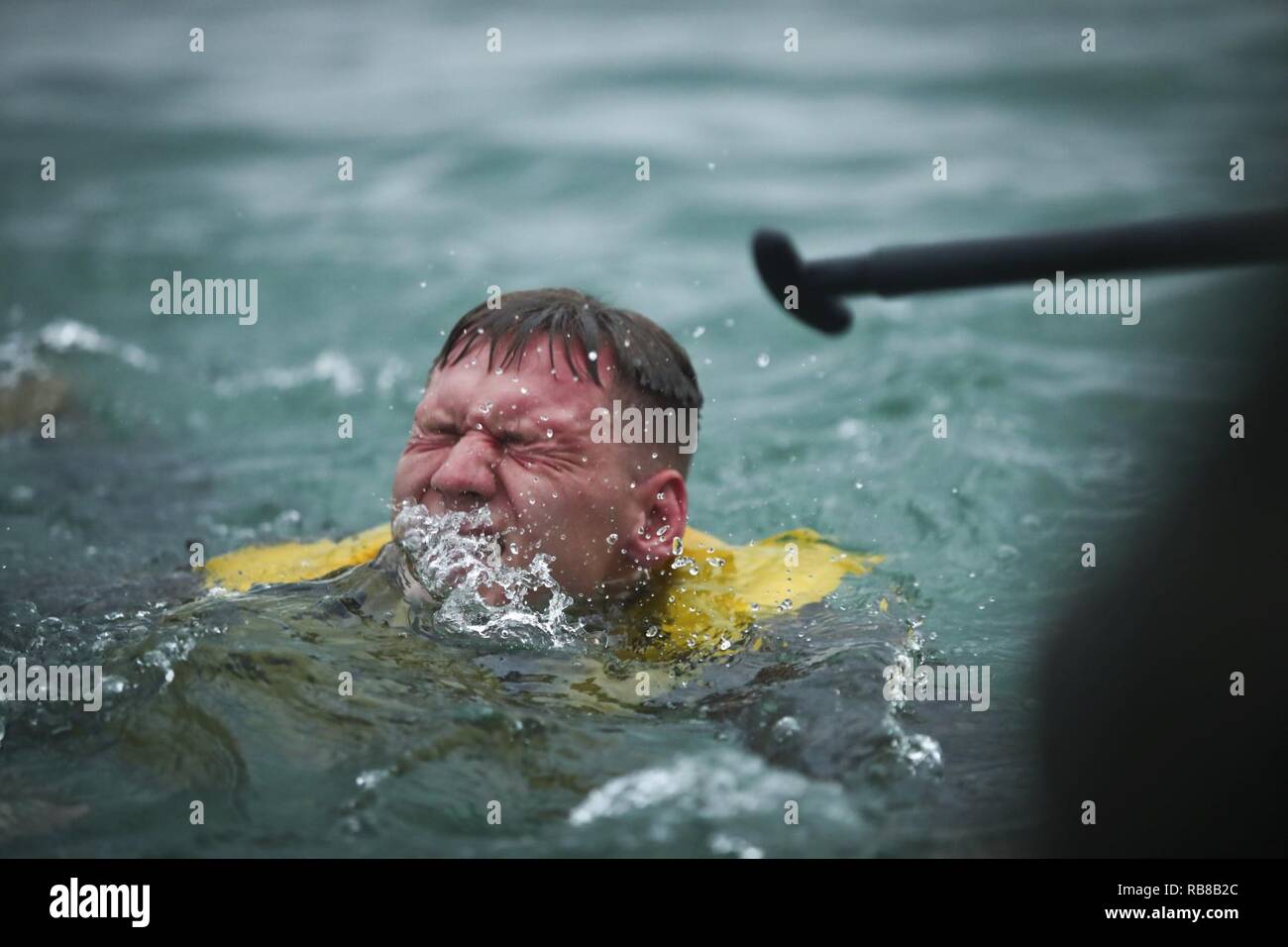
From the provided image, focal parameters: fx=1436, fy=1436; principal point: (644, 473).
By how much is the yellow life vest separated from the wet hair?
0.34 metres

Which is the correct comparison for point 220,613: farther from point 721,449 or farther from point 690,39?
point 690,39

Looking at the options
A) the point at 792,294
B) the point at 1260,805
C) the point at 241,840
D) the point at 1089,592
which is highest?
the point at 792,294

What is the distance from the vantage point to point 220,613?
11.9 ft

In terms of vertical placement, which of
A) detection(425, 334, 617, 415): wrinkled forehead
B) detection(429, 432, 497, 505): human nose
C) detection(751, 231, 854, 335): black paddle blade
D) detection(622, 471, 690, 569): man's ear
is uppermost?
detection(751, 231, 854, 335): black paddle blade

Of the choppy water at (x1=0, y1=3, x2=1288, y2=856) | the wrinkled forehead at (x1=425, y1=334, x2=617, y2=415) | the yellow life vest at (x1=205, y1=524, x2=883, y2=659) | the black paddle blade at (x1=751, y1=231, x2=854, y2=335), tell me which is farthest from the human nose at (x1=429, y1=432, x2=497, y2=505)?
the black paddle blade at (x1=751, y1=231, x2=854, y2=335)

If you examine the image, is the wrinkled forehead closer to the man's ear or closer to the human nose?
the human nose

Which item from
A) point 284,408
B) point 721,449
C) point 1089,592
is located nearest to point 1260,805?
point 1089,592

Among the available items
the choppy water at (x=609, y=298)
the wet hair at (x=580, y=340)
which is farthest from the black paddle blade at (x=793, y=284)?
the choppy water at (x=609, y=298)

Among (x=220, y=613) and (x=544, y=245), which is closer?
(x=220, y=613)

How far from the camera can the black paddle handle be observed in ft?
9.12

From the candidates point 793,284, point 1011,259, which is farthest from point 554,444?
point 1011,259

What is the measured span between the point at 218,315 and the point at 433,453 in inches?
172

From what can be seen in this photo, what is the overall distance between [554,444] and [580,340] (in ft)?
1.06

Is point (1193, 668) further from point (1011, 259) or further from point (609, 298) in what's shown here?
point (609, 298)
